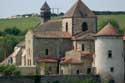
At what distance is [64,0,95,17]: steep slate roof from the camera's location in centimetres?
10894

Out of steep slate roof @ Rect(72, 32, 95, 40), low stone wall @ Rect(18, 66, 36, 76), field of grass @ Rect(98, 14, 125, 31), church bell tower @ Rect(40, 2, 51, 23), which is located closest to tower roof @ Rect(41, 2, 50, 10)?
church bell tower @ Rect(40, 2, 51, 23)

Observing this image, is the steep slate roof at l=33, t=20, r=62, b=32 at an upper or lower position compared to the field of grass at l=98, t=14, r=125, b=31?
lower

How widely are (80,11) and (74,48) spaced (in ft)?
16.0

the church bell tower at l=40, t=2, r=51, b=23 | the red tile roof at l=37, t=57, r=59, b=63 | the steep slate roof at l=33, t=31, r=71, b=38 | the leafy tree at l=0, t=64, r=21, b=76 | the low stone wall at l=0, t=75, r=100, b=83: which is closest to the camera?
the low stone wall at l=0, t=75, r=100, b=83

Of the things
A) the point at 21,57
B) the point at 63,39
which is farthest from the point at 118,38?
the point at 21,57

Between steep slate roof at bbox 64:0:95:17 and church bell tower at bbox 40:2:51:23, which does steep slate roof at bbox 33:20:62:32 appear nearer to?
steep slate roof at bbox 64:0:95:17

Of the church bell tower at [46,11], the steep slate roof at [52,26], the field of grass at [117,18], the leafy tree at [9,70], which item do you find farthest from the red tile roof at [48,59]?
the field of grass at [117,18]

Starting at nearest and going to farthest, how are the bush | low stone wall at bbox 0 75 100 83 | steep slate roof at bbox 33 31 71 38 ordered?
low stone wall at bbox 0 75 100 83 → steep slate roof at bbox 33 31 71 38 → the bush

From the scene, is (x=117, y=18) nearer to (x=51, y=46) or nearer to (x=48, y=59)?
(x=51, y=46)

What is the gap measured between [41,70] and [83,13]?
917 cm

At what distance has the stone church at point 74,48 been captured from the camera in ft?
328

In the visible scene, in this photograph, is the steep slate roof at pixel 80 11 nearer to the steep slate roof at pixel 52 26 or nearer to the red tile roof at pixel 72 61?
the steep slate roof at pixel 52 26

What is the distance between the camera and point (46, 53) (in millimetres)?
107438

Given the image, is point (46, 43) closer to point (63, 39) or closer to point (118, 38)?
point (63, 39)
